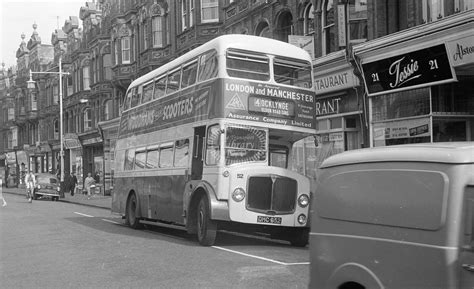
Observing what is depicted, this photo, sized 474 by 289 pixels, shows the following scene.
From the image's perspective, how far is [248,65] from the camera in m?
12.1

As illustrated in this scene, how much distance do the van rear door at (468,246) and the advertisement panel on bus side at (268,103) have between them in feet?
27.3

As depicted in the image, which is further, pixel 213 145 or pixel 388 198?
pixel 213 145

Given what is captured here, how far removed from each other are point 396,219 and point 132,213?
1353 cm

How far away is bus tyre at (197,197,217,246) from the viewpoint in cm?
1148

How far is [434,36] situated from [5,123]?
2733 inches

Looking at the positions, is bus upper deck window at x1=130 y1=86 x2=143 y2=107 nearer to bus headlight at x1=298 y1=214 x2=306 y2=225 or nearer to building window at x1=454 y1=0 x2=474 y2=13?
bus headlight at x1=298 y1=214 x2=306 y2=225

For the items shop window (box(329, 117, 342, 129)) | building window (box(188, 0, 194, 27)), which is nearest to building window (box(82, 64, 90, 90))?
building window (box(188, 0, 194, 27))

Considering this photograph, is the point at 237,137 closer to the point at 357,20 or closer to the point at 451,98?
the point at 451,98

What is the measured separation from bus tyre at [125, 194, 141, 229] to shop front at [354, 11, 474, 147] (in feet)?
24.4

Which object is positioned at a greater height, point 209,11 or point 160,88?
point 209,11

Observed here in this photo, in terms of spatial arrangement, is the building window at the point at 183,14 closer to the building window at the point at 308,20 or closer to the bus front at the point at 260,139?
the building window at the point at 308,20

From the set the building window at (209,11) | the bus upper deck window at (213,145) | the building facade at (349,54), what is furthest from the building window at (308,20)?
the bus upper deck window at (213,145)

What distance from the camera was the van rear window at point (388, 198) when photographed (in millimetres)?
3621

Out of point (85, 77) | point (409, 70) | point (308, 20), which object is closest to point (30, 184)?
point (85, 77)
